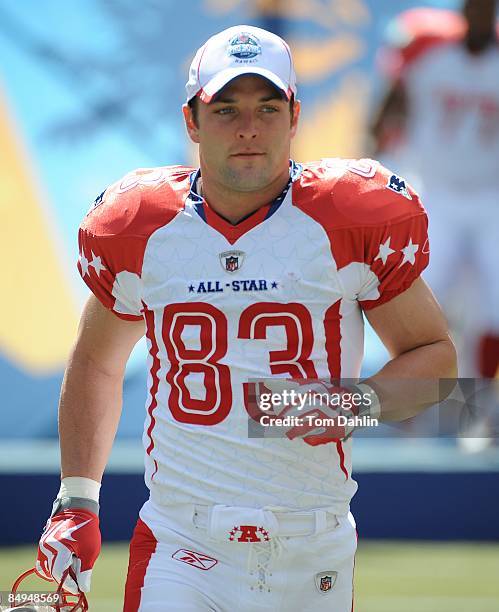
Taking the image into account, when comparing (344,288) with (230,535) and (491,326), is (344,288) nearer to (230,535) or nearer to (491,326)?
(230,535)

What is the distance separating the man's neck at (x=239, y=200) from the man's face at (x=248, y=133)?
0.03 meters

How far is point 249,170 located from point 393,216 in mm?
335

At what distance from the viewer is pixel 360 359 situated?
3.19 meters

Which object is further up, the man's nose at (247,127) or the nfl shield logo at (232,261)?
the man's nose at (247,127)

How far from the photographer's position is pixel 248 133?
3023mm

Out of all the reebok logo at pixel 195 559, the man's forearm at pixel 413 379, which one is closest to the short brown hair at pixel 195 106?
the man's forearm at pixel 413 379

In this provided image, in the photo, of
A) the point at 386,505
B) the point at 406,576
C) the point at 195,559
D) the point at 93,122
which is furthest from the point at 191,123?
the point at 93,122

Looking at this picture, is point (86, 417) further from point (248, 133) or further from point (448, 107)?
point (448, 107)

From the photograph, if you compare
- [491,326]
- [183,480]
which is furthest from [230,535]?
[491,326]

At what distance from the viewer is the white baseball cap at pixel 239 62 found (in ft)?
10.00

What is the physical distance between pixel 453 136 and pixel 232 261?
472 centimetres

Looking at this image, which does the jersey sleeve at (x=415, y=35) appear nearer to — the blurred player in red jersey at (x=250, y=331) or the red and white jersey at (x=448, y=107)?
A: the red and white jersey at (x=448, y=107)

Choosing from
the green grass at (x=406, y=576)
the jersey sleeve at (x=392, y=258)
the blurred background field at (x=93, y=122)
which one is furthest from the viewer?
the blurred background field at (x=93, y=122)

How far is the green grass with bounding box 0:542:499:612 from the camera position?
5258 mm
